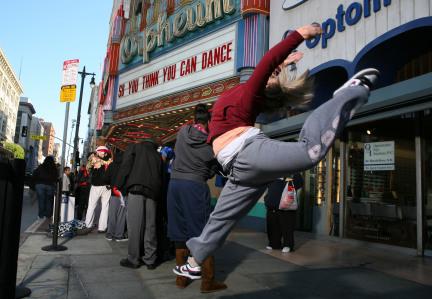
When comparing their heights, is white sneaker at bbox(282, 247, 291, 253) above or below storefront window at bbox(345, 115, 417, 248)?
below

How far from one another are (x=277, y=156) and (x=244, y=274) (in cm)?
284

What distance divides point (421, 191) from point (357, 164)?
1.69m

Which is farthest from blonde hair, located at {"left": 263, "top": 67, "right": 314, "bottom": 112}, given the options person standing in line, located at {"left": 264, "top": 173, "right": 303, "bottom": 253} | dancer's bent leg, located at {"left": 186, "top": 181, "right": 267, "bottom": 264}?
person standing in line, located at {"left": 264, "top": 173, "right": 303, "bottom": 253}

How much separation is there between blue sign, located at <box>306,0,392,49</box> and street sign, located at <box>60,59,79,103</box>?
5.03 metres

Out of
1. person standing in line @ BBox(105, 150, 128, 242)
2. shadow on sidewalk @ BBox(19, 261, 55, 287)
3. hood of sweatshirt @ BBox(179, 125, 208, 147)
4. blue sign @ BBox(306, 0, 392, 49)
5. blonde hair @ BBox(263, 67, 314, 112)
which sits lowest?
shadow on sidewalk @ BBox(19, 261, 55, 287)

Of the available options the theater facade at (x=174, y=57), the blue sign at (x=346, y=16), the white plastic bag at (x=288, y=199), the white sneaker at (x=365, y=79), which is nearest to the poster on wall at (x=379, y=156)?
the white plastic bag at (x=288, y=199)

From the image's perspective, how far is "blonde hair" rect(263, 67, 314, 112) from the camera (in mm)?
2490

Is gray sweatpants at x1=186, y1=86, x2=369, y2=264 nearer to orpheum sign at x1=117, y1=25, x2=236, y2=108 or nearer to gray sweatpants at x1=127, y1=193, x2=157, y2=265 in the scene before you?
gray sweatpants at x1=127, y1=193, x2=157, y2=265

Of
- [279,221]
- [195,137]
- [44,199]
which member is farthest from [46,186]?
[195,137]

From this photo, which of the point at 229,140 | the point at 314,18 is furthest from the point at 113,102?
the point at 229,140

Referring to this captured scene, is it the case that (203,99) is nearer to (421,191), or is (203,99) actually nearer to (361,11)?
(361,11)

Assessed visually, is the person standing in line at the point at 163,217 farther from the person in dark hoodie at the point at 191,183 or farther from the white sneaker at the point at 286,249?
the white sneaker at the point at 286,249

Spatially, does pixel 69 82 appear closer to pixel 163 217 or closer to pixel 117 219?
pixel 117 219

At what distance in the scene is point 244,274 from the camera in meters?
4.52
